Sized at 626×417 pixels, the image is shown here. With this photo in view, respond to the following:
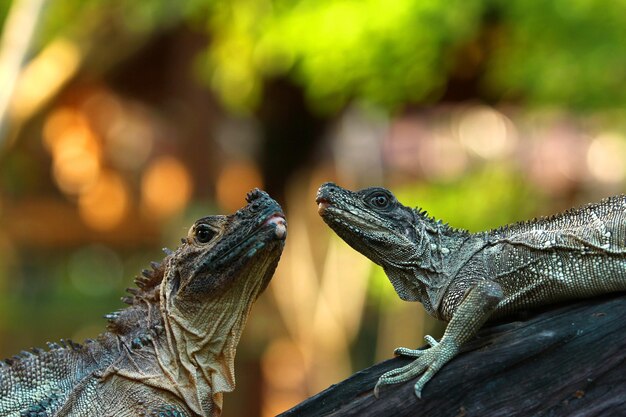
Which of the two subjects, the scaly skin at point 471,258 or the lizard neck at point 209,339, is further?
the lizard neck at point 209,339

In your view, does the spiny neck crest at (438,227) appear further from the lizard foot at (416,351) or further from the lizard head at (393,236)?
the lizard foot at (416,351)

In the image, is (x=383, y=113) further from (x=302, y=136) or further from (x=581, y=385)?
(x=581, y=385)

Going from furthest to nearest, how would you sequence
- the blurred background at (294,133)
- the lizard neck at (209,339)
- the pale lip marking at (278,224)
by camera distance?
1. the blurred background at (294,133)
2. the lizard neck at (209,339)
3. the pale lip marking at (278,224)

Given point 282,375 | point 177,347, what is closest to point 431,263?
point 177,347

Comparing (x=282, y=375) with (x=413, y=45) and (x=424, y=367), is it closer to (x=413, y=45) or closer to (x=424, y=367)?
(x=413, y=45)

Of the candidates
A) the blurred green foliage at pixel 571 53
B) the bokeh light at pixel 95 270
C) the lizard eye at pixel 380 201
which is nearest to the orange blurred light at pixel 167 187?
the bokeh light at pixel 95 270

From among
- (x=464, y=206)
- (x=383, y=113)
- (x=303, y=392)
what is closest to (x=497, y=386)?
(x=464, y=206)

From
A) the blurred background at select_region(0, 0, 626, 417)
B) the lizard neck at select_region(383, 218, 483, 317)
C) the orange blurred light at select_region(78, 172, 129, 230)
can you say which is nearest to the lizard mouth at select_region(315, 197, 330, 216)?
the lizard neck at select_region(383, 218, 483, 317)
